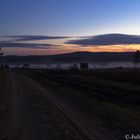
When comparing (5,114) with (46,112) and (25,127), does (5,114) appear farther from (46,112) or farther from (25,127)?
(25,127)

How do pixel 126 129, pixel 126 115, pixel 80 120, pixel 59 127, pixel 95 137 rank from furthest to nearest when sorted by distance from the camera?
pixel 126 115
pixel 80 120
pixel 59 127
pixel 126 129
pixel 95 137

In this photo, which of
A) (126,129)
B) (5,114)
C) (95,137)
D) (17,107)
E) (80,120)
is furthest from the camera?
(17,107)

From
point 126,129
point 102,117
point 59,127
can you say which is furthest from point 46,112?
point 126,129

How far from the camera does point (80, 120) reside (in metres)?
14.1

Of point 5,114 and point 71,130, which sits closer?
point 71,130

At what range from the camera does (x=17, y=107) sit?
19047mm

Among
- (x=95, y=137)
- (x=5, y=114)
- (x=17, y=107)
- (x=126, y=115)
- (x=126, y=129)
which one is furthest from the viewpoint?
(x=17, y=107)

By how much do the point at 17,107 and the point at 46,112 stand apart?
2.75m

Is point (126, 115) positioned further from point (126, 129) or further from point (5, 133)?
point (5, 133)

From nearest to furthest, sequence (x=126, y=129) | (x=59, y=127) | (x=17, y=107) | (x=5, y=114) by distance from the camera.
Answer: (x=126, y=129) < (x=59, y=127) < (x=5, y=114) < (x=17, y=107)

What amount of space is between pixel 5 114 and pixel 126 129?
644cm

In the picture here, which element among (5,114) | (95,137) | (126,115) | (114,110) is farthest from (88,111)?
(95,137)

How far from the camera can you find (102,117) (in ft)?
49.1

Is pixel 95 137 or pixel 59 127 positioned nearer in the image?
pixel 95 137
